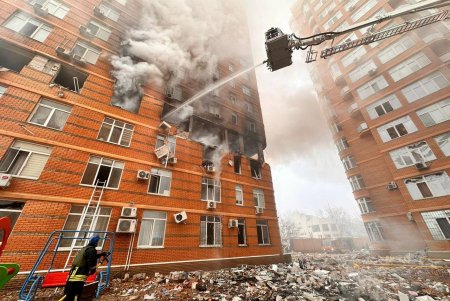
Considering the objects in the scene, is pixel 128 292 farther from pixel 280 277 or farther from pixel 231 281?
pixel 280 277

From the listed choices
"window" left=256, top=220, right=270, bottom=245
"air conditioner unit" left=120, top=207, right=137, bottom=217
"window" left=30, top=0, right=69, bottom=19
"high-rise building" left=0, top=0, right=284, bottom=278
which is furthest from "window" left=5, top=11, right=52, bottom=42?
"window" left=256, top=220, right=270, bottom=245

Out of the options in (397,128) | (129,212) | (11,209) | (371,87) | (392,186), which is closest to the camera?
(11,209)

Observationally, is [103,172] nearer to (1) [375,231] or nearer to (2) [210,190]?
(2) [210,190]

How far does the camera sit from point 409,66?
19.7 meters

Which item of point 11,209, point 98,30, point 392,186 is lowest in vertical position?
point 11,209

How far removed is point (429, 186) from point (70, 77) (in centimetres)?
2952

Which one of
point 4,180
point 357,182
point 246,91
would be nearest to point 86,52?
point 4,180

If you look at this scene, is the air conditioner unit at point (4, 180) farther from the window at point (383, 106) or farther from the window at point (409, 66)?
the window at point (409, 66)

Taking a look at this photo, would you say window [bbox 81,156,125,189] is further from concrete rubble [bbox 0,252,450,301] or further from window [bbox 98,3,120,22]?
window [bbox 98,3,120,22]

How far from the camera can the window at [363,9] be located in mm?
24434

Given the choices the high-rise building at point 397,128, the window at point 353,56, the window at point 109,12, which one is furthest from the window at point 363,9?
the window at point 109,12

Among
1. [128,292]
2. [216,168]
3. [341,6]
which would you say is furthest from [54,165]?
[341,6]

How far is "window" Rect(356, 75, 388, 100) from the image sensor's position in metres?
21.7

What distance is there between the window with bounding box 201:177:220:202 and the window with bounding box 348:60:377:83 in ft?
74.9
